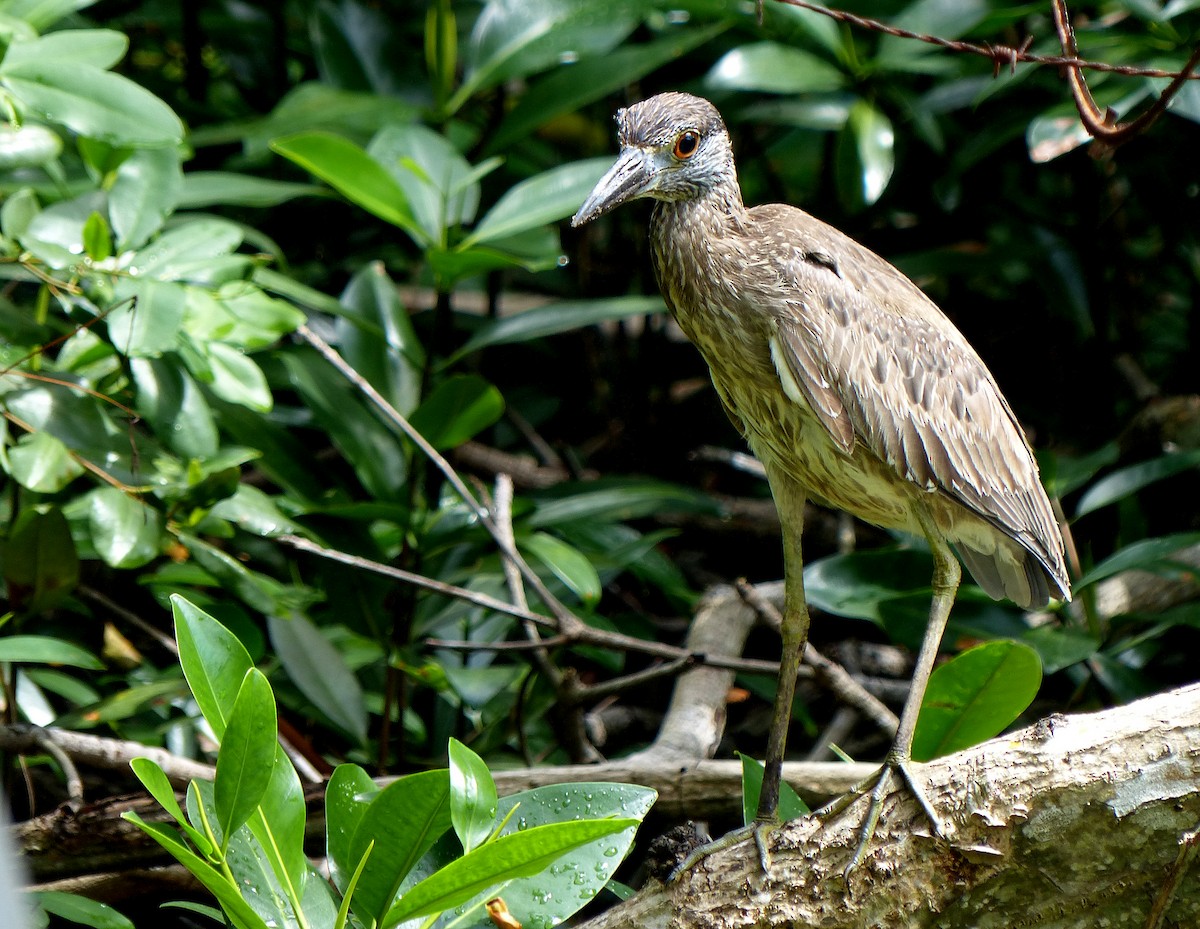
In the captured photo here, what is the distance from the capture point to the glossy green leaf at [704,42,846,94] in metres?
2.92

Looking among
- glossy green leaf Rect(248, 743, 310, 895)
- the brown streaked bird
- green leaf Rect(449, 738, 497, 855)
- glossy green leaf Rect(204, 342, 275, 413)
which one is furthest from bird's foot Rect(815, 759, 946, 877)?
glossy green leaf Rect(204, 342, 275, 413)

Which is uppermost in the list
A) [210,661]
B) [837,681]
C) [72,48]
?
[72,48]

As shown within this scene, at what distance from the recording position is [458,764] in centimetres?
160

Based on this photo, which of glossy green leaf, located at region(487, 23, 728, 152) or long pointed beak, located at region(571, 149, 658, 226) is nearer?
long pointed beak, located at region(571, 149, 658, 226)

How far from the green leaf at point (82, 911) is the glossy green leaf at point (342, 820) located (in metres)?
0.35

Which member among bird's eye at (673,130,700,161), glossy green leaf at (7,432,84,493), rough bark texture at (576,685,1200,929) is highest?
bird's eye at (673,130,700,161)

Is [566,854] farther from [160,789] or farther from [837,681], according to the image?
[837,681]

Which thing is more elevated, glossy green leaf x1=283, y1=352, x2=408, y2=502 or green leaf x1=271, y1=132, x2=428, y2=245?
green leaf x1=271, y1=132, x2=428, y2=245

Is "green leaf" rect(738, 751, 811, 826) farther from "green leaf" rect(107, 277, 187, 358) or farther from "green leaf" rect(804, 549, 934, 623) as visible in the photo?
"green leaf" rect(107, 277, 187, 358)

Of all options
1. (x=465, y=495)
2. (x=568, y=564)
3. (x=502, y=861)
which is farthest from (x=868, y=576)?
(x=502, y=861)

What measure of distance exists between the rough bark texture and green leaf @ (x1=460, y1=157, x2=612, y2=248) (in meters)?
1.45

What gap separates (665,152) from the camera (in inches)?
81.7

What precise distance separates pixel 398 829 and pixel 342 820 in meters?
0.12

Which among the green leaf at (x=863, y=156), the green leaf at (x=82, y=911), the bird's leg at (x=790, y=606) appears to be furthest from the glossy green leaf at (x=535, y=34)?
the green leaf at (x=82, y=911)
